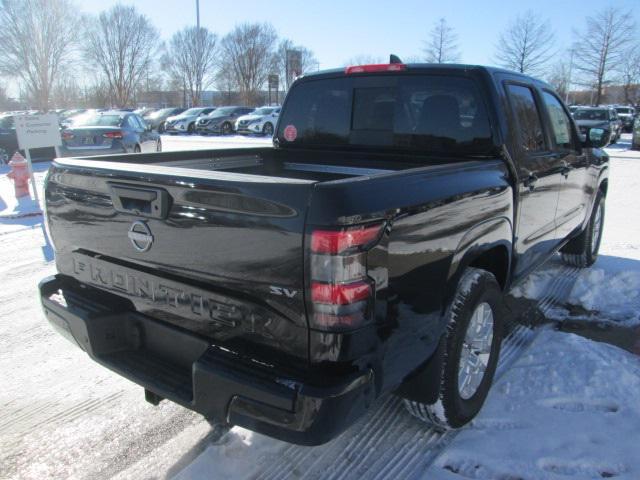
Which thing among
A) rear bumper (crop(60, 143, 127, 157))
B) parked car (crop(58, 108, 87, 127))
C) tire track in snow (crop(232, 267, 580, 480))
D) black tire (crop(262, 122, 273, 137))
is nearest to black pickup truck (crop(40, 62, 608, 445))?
tire track in snow (crop(232, 267, 580, 480))

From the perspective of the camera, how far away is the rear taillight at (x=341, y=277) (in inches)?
70.8

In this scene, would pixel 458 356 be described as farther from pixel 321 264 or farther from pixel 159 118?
pixel 159 118

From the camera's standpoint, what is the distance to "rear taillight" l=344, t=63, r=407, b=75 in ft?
11.6

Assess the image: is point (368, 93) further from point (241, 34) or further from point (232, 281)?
point (241, 34)

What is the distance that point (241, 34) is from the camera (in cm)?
6241

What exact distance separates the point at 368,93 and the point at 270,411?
2.46 m

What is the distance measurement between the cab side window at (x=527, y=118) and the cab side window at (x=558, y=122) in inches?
12.1

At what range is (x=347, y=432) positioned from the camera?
2803 mm

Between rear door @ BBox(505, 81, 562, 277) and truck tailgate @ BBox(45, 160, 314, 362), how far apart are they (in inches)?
75.8

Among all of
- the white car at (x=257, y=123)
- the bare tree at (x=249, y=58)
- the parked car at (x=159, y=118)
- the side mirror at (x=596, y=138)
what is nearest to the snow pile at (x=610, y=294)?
the side mirror at (x=596, y=138)

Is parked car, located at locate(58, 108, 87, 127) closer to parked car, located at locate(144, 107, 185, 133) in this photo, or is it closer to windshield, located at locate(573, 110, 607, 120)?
parked car, located at locate(144, 107, 185, 133)

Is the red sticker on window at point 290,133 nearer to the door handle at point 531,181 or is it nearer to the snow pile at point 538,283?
the door handle at point 531,181

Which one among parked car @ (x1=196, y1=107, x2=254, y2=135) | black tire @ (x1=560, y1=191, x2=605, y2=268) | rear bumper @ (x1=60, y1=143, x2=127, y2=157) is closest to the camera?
black tire @ (x1=560, y1=191, x2=605, y2=268)

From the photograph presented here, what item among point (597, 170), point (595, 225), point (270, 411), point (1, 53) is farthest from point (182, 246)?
point (1, 53)
